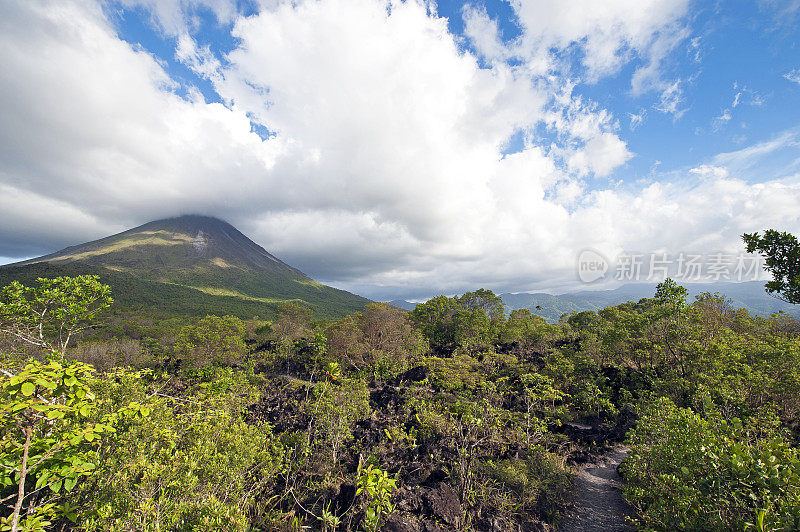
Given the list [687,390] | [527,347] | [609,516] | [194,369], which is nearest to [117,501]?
[609,516]

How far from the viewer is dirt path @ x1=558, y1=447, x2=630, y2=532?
9242 millimetres

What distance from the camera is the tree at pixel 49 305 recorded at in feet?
20.7

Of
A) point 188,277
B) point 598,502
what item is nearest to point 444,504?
point 598,502

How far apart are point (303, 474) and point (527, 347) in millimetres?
29028

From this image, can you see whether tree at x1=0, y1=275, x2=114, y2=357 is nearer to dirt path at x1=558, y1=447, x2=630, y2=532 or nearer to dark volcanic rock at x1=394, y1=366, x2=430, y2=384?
dirt path at x1=558, y1=447, x2=630, y2=532

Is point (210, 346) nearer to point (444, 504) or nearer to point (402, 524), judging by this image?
point (444, 504)

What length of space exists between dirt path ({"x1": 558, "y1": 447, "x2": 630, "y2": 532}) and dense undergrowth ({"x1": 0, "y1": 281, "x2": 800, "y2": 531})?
461mm

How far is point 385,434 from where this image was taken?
43.6 feet

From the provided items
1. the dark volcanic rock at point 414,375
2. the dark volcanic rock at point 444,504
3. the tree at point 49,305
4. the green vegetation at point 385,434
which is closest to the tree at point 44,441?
the green vegetation at point 385,434

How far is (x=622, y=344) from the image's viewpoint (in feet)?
66.3

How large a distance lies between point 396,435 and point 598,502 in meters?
7.72

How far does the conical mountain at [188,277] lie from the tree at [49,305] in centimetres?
8261

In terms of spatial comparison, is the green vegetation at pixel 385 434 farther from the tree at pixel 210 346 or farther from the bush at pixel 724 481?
the tree at pixel 210 346

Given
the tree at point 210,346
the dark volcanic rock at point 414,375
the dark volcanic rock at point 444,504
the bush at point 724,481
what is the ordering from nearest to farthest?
1. the bush at point 724,481
2. the dark volcanic rock at point 444,504
3. the dark volcanic rock at point 414,375
4. the tree at point 210,346
